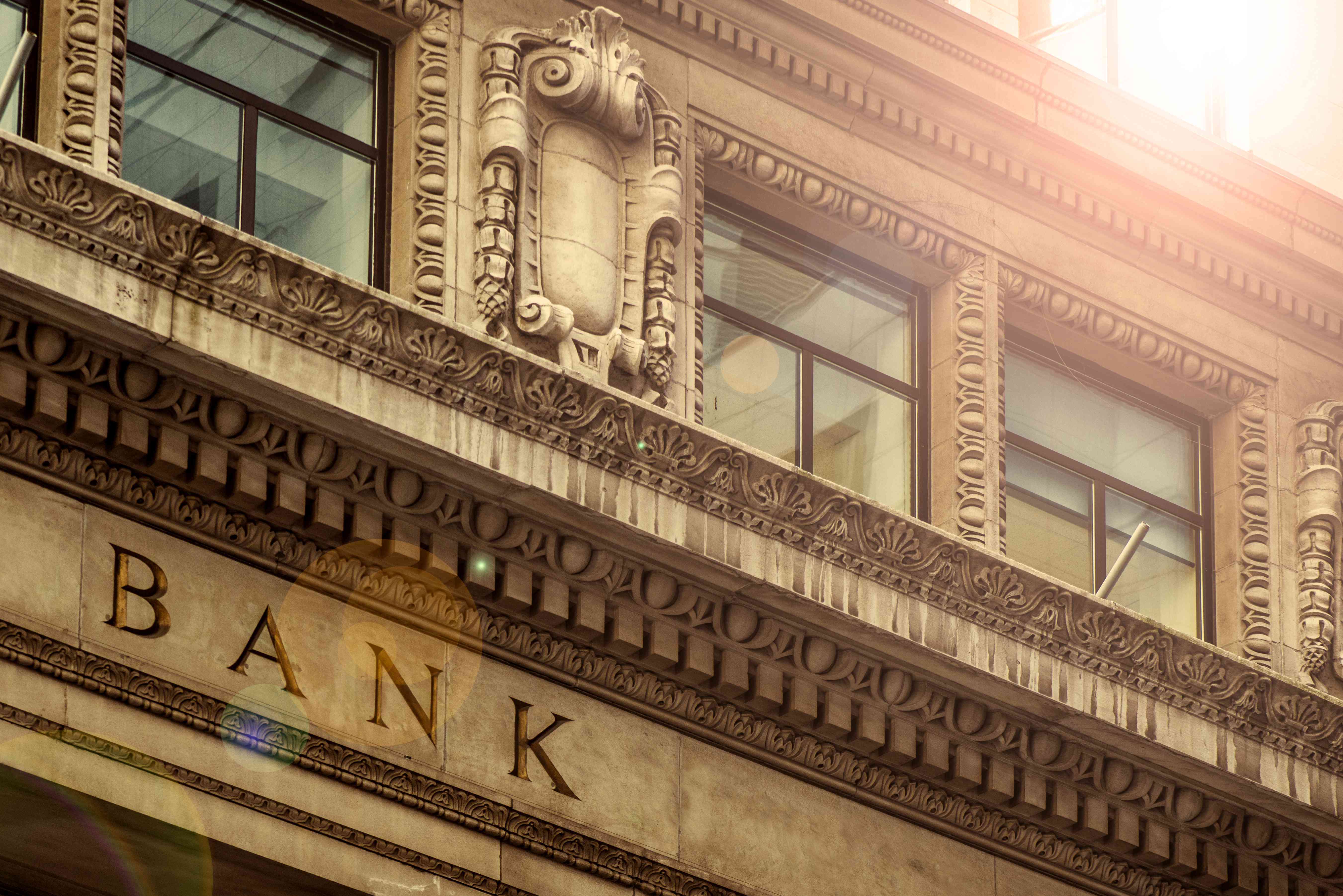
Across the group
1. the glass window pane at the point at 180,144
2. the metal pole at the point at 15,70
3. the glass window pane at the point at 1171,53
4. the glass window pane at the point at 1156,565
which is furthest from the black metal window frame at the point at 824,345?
the metal pole at the point at 15,70

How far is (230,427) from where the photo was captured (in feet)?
50.4

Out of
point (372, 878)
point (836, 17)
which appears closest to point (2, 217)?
point (372, 878)

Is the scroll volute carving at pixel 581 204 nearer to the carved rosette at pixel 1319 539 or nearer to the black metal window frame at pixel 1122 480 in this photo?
the black metal window frame at pixel 1122 480

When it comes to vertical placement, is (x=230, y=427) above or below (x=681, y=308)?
below

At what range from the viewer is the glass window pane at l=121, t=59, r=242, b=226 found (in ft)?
54.6

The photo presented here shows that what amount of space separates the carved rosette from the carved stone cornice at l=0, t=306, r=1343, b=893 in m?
0.90

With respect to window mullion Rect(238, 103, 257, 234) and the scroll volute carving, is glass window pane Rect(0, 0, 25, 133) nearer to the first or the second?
window mullion Rect(238, 103, 257, 234)

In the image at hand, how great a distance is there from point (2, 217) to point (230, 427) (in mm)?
1623

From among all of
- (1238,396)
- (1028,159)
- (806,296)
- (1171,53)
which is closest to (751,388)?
(806,296)

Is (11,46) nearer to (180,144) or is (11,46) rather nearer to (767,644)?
(180,144)

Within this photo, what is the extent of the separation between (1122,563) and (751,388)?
263 cm

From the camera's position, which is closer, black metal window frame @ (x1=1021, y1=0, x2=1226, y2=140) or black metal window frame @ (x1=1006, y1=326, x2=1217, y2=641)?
black metal window frame @ (x1=1006, y1=326, x2=1217, y2=641)

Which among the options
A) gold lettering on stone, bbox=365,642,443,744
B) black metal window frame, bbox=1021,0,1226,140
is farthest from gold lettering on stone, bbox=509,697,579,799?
black metal window frame, bbox=1021,0,1226,140

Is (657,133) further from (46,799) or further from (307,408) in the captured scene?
(46,799)
